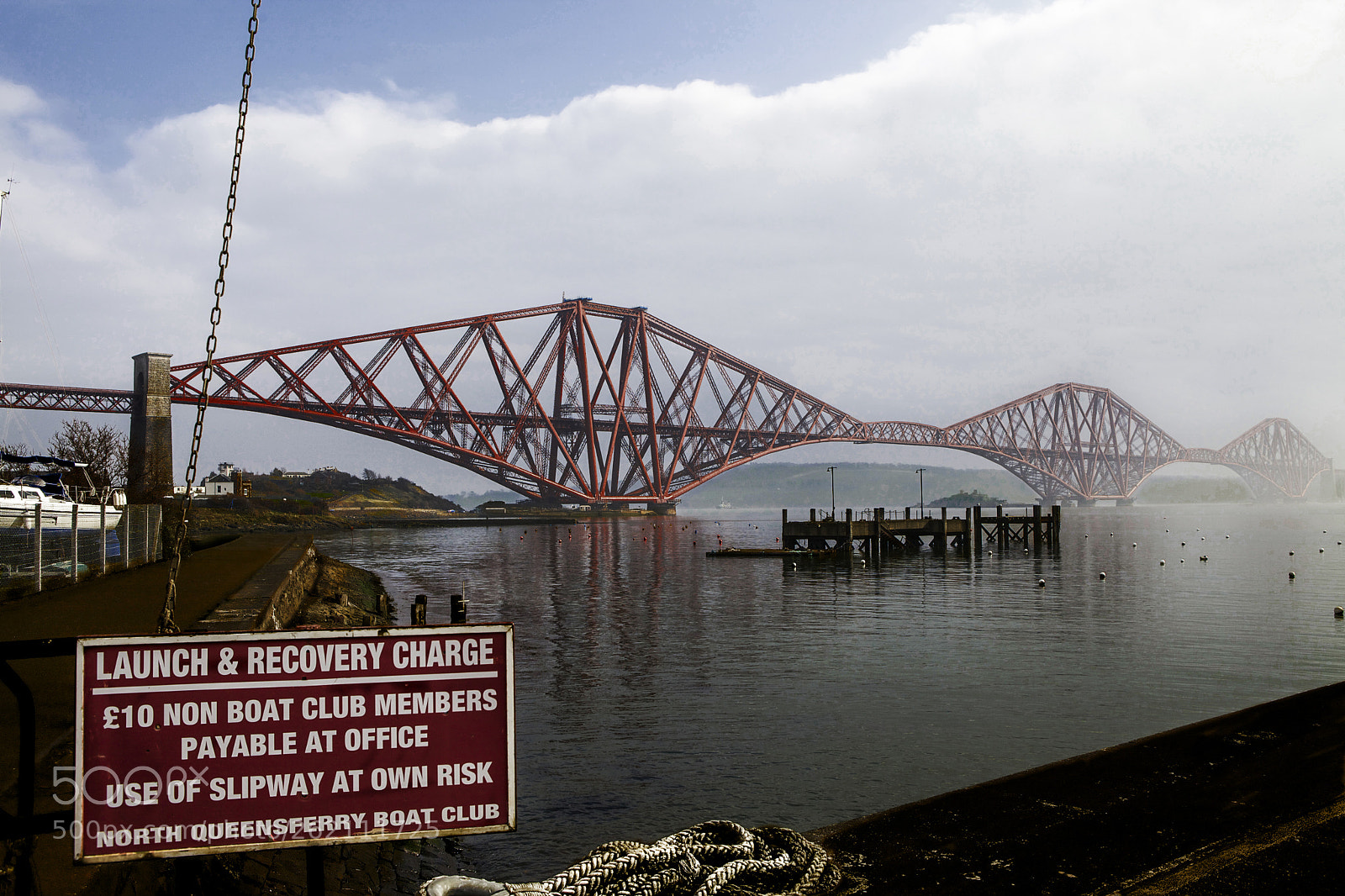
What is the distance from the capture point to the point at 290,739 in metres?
2.94

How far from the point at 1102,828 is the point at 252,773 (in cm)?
423

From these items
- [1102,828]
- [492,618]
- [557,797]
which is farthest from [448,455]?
[1102,828]

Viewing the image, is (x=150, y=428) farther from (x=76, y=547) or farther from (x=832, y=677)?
(x=832, y=677)

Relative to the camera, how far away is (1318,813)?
4.70 m

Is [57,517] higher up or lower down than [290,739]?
higher up

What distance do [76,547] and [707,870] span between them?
1497 cm

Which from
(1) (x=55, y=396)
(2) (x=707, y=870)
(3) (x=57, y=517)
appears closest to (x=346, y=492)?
(1) (x=55, y=396)

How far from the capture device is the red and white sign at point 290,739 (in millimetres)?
2811

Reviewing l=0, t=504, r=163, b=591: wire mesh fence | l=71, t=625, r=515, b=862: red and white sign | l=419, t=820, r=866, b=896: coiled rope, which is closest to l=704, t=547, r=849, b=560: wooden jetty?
l=0, t=504, r=163, b=591: wire mesh fence

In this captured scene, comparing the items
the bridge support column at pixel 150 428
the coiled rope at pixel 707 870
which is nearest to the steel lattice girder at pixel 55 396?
the bridge support column at pixel 150 428

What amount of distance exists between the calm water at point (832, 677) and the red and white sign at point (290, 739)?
5240mm

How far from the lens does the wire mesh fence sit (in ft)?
42.5

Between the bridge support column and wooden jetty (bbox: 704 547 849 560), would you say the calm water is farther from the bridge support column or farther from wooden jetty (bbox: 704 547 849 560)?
the bridge support column

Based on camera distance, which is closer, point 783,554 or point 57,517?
point 57,517
